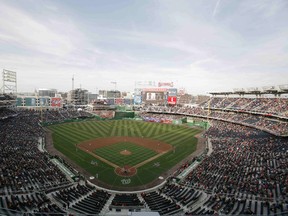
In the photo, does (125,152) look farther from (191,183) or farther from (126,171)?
(191,183)

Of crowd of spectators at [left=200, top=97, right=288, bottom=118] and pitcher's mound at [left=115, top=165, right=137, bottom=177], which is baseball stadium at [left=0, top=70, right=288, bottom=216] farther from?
crowd of spectators at [left=200, top=97, right=288, bottom=118]

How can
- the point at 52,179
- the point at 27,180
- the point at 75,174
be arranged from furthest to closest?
1. the point at 75,174
2. the point at 52,179
3. the point at 27,180

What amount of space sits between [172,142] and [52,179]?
97.1 ft

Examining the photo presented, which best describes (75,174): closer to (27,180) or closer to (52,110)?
(27,180)

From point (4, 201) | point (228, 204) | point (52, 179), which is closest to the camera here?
point (4, 201)

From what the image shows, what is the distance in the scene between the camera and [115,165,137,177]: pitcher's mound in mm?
29031

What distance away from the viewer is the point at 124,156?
36.3 meters

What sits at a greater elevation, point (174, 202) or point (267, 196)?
point (267, 196)

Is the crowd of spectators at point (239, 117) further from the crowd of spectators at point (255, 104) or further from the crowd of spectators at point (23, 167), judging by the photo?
the crowd of spectators at point (23, 167)

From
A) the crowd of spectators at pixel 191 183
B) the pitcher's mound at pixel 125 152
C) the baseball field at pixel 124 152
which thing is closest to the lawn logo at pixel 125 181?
the baseball field at pixel 124 152

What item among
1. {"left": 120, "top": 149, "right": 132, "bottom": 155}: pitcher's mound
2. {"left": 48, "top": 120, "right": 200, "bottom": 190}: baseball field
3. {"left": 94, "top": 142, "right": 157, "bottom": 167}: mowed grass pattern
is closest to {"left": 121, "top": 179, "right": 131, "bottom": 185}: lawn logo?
{"left": 48, "top": 120, "right": 200, "bottom": 190}: baseball field

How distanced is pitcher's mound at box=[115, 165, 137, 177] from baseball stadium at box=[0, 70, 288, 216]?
161 millimetres

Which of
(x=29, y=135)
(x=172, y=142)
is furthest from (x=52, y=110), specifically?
(x=172, y=142)

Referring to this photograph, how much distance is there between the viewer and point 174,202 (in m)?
21.0
